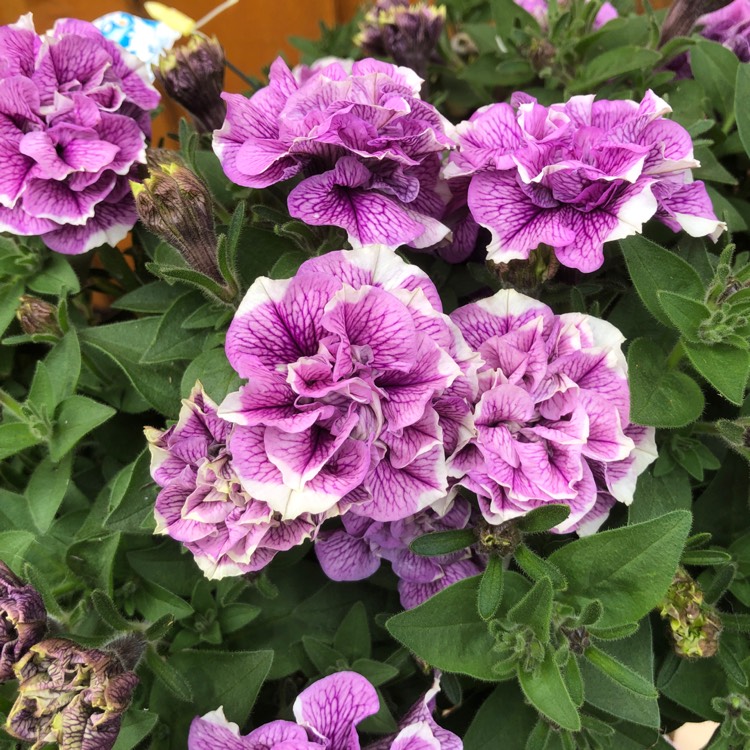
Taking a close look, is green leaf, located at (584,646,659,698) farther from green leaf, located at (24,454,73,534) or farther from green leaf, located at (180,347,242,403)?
green leaf, located at (24,454,73,534)

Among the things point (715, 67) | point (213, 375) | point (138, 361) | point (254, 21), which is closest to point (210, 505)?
point (213, 375)

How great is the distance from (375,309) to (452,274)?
11.4 inches

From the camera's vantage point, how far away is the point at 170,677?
70cm

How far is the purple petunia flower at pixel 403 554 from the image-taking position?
68 centimetres

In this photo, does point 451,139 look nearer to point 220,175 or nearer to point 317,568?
point 220,175

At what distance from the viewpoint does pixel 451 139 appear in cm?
69

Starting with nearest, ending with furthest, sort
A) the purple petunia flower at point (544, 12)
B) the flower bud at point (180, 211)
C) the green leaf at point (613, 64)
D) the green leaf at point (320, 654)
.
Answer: the flower bud at point (180, 211)
the green leaf at point (320, 654)
the green leaf at point (613, 64)
the purple petunia flower at point (544, 12)

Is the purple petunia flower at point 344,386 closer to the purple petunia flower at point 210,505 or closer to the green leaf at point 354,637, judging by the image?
the purple petunia flower at point 210,505

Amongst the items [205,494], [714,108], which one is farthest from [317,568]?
[714,108]

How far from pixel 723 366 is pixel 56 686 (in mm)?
627

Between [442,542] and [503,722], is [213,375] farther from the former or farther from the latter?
[503,722]

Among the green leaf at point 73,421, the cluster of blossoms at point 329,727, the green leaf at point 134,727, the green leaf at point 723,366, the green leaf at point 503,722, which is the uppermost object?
the green leaf at point 723,366

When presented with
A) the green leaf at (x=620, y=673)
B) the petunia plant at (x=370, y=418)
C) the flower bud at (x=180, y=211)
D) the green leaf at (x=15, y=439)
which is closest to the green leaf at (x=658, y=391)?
the petunia plant at (x=370, y=418)

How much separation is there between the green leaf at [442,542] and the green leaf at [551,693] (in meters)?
0.12
